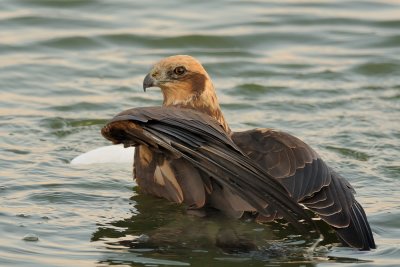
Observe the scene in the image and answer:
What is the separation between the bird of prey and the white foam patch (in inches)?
43.4

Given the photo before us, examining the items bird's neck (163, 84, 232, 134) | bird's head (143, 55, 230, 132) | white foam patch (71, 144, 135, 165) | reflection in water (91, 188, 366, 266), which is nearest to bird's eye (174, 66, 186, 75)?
bird's head (143, 55, 230, 132)

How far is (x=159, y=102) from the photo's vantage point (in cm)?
1235

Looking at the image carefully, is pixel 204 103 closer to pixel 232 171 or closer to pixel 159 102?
pixel 232 171

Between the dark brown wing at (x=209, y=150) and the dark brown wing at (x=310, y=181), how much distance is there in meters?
0.22

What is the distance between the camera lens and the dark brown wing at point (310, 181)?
A: 8.02 m

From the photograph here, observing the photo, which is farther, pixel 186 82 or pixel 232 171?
pixel 186 82

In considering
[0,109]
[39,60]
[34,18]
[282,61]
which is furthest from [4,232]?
[34,18]

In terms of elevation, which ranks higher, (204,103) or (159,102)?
(204,103)

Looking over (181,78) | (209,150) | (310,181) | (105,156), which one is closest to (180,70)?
(181,78)

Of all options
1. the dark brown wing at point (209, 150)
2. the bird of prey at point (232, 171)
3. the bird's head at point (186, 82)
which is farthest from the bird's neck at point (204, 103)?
the dark brown wing at point (209, 150)

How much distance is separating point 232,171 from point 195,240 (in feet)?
2.49

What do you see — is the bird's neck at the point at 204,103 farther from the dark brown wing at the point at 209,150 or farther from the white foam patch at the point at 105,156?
the dark brown wing at the point at 209,150

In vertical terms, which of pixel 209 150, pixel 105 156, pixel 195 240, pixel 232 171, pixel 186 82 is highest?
pixel 186 82

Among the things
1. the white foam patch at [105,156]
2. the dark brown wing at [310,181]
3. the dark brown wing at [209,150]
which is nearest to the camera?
the dark brown wing at [209,150]
